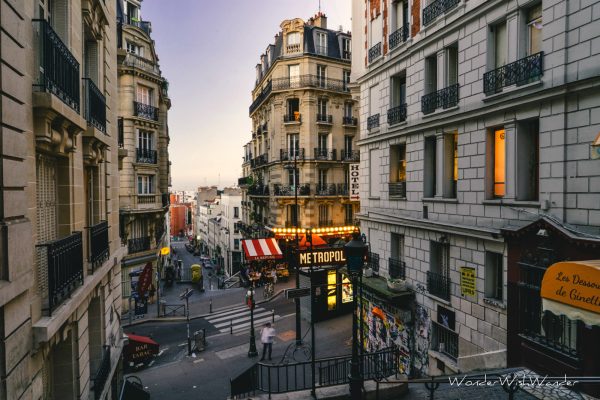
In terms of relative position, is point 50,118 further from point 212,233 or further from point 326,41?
point 212,233

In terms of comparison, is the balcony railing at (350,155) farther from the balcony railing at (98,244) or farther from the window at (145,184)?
the balcony railing at (98,244)

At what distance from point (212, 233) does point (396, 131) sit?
68.2 m

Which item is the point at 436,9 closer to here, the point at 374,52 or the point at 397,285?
the point at 374,52

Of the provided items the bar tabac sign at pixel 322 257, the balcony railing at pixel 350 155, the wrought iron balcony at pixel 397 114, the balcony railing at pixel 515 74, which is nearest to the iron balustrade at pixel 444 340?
the bar tabac sign at pixel 322 257

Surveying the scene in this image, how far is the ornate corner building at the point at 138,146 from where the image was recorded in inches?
1067

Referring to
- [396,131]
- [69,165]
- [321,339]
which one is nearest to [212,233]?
[321,339]

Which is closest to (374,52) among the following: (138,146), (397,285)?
(397,285)

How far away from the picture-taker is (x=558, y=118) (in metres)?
8.46

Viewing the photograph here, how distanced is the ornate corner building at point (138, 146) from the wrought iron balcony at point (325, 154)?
1405 cm

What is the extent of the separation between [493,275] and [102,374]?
1098 cm

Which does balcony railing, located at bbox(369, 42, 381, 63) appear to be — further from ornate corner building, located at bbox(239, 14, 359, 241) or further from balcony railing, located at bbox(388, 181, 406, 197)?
ornate corner building, located at bbox(239, 14, 359, 241)

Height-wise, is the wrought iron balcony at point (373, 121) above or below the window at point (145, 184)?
above

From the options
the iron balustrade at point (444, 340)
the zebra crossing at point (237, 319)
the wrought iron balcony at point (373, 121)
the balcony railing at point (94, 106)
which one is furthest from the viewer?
the zebra crossing at point (237, 319)

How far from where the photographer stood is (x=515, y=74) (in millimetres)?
9547
